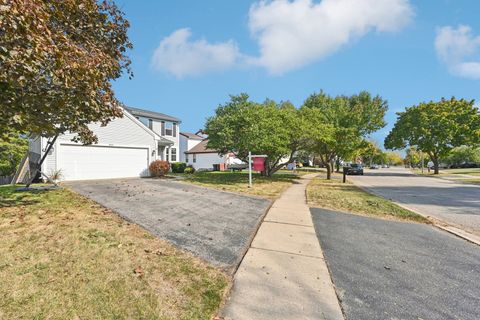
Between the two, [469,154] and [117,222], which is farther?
[469,154]

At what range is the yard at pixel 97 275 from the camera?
2.66 metres

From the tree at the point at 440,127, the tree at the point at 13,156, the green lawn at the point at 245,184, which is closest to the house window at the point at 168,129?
the green lawn at the point at 245,184

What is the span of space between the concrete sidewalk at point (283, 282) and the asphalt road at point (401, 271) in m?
0.22

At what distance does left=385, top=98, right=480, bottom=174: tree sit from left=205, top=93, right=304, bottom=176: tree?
22.1 m

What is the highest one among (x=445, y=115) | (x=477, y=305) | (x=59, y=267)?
(x=445, y=115)

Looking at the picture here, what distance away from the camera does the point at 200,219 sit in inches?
246

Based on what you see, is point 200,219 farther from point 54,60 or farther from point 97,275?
point 54,60

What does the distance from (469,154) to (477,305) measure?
79945 mm

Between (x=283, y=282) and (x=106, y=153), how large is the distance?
15537mm

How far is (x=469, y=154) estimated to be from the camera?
61656mm

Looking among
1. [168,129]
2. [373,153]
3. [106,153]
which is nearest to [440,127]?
[168,129]

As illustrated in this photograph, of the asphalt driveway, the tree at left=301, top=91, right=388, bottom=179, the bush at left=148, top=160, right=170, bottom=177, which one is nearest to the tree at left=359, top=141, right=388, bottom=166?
the tree at left=301, top=91, right=388, bottom=179

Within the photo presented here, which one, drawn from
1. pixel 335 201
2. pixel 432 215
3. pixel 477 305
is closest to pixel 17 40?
pixel 477 305

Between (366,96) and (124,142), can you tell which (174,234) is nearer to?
(124,142)
